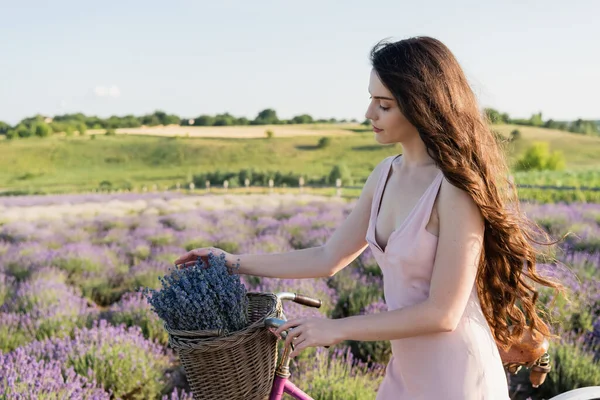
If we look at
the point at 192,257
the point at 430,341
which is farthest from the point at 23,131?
the point at 430,341

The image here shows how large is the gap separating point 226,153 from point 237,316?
23.5m

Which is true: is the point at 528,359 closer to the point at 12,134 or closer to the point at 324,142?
the point at 12,134

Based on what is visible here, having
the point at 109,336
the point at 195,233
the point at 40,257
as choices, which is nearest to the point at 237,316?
the point at 109,336

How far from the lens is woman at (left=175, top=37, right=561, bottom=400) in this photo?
5.23 feet

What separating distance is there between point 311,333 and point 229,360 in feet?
0.74

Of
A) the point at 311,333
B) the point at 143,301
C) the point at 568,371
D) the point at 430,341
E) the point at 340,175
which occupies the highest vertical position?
the point at 311,333

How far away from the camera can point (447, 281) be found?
159 cm

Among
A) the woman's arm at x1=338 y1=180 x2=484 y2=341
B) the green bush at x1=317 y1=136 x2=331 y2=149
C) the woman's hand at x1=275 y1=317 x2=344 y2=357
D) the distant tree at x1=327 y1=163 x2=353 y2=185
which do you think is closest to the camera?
the woman's hand at x1=275 y1=317 x2=344 y2=357

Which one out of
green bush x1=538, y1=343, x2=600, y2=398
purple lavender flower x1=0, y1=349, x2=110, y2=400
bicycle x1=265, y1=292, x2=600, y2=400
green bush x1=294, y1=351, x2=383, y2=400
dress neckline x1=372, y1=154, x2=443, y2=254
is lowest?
green bush x1=538, y1=343, x2=600, y2=398

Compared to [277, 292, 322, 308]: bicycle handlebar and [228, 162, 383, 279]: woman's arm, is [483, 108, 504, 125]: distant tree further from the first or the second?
[277, 292, 322, 308]: bicycle handlebar


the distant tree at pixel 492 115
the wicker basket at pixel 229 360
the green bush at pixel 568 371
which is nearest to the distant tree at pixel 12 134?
the green bush at pixel 568 371

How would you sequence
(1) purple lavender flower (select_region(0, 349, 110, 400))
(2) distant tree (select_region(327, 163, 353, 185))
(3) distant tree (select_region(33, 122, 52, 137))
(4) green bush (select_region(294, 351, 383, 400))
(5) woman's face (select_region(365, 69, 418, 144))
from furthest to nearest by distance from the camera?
1. (3) distant tree (select_region(33, 122, 52, 137))
2. (2) distant tree (select_region(327, 163, 353, 185))
3. (4) green bush (select_region(294, 351, 383, 400))
4. (1) purple lavender flower (select_region(0, 349, 110, 400))
5. (5) woman's face (select_region(365, 69, 418, 144))

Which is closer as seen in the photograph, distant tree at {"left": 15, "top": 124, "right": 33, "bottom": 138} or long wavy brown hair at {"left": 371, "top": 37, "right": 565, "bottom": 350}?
long wavy brown hair at {"left": 371, "top": 37, "right": 565, "bottom": 350}

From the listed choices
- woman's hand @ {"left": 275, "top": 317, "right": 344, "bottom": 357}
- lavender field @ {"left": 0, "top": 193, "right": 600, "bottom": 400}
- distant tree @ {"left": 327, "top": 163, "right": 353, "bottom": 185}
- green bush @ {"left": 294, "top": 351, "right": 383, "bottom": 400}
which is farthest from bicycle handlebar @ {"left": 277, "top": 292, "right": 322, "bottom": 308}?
distant tree @ {"left": 327, "top": 163, "right": 353, "bottom": 185}
